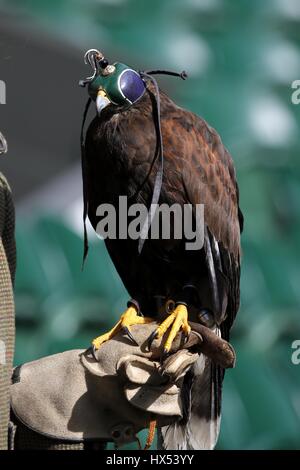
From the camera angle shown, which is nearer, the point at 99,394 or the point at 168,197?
the point at 99,394

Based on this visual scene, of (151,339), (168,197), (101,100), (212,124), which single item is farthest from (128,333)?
(212,124)

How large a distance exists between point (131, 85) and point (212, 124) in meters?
1.69

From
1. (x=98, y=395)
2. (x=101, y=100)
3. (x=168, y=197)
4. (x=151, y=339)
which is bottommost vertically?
(x=98, y=395)

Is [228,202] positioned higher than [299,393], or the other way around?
[228,202]

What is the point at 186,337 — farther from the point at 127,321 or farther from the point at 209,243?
the point at 209,243

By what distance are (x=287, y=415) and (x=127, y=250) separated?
64.5 inches

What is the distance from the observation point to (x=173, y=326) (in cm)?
257

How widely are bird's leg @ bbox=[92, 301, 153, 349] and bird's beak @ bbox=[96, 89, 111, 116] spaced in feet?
1.72

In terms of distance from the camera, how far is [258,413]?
14.2ft

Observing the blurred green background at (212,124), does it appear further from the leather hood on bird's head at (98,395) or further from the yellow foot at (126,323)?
the leather hood on bird's head at (98,395)

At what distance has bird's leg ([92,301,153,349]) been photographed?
8.52 ft

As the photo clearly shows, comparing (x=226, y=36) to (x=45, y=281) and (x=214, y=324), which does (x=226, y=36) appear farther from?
(x=214, y=324)

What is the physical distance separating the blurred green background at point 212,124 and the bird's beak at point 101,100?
156 cm

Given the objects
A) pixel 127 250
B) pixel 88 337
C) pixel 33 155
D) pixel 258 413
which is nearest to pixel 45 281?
pixel 88 337
